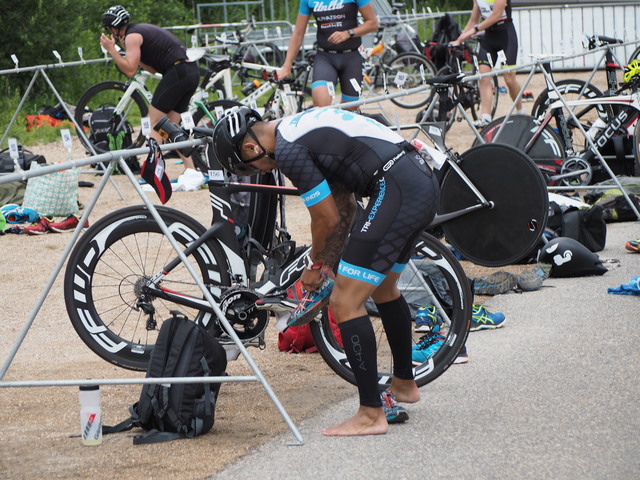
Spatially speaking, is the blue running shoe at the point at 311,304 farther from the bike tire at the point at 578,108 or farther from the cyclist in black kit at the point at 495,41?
the cyclist in black kit at the point at 495,41

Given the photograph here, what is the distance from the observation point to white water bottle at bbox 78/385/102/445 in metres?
4.65

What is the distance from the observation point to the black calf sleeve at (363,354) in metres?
4.61

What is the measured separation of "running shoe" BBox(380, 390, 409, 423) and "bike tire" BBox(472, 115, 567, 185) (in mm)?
5586

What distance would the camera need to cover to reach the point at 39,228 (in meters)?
10.5

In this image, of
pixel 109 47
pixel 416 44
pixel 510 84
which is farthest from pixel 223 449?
pixel 416 44

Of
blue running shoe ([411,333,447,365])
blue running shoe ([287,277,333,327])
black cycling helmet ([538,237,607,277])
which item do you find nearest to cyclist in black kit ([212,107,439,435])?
blue running shoe ([287,277,333,327])

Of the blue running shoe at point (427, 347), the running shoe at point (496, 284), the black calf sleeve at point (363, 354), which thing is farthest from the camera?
the running shoe at point (496, 284)

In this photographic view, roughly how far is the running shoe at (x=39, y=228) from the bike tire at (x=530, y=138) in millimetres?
4446

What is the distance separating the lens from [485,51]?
513 inches

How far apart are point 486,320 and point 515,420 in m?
1.84

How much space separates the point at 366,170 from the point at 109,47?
7174mm

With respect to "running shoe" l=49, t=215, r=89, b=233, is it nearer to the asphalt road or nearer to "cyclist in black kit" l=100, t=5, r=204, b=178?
"cyclist in black kit" l=100, t=5, r=204, b=178

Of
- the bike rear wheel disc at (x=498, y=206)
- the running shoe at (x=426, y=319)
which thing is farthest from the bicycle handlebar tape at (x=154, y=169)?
the bike rear wheel disc at (x=498, y=206)

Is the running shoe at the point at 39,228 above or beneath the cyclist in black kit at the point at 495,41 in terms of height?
beneath
